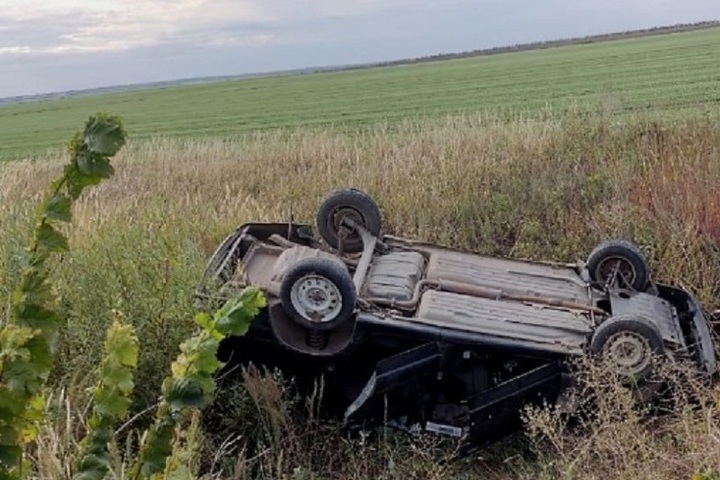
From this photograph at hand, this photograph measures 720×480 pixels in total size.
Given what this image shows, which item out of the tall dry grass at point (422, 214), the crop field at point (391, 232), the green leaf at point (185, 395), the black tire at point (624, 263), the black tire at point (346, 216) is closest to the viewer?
the green leaf at point (185, 395)

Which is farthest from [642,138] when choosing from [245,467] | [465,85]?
[465,85]

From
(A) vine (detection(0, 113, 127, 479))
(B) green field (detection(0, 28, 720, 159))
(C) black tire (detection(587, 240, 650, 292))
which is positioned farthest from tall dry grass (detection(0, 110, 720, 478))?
(B) green field (detection(0, 28, 720, 159))

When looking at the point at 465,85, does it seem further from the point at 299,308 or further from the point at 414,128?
the point at 299,308

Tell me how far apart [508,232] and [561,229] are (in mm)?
502

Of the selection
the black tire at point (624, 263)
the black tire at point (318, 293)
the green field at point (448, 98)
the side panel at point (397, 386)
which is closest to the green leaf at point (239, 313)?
the side panel at point (397, 386)

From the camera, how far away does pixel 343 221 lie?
5.89 metres

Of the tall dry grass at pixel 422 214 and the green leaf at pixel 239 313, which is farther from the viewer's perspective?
the tall dry grass at pixel 422 214

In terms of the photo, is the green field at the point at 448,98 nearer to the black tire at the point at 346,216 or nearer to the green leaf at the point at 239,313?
the black tire at the point at 346,216

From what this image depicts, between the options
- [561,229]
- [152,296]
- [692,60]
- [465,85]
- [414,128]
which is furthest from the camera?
[465,85]

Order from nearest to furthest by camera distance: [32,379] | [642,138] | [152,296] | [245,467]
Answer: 1. [32,379]
2. [245,467]
3. [152,296]
4. [642,138]

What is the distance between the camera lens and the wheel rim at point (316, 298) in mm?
4449

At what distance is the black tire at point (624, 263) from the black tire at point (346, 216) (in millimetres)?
1598

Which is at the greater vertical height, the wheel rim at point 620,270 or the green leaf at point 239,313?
the green leaf at point 239,313

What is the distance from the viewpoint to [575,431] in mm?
4402
